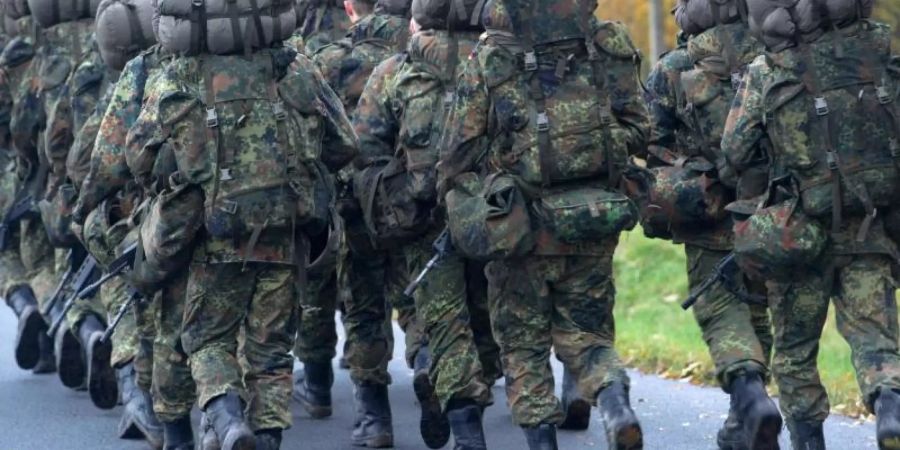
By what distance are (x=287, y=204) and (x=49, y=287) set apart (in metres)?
4.11

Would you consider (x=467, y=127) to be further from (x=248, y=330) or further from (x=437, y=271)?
(x=248, y=330)

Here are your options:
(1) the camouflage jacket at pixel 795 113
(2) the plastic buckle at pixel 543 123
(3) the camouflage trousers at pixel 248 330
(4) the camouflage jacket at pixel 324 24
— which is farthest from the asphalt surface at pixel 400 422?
(2) the plastic buckle at pixel 543 123

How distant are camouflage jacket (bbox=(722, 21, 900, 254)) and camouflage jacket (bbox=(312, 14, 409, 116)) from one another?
2502mm

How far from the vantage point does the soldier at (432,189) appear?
862 cm

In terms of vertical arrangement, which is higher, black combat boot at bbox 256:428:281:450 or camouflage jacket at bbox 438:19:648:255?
camouflage jacket at bbox 438:19:648:255

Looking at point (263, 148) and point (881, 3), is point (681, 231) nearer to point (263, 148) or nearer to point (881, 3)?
point (263, 148)

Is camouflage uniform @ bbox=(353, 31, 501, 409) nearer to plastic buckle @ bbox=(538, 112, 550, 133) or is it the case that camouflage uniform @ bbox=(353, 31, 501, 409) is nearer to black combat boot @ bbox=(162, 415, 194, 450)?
plastic buckle @ bbox=(538, 112, 550, 133)

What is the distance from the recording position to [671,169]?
359 inches

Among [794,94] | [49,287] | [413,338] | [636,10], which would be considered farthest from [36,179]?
[636,10]

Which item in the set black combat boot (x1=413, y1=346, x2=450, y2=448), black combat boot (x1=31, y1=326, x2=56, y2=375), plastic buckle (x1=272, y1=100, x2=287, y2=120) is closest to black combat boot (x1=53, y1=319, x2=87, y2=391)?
black combat boot (x1=31, y1=326, x2=56, y2=375)

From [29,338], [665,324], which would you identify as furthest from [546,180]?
[665,324]

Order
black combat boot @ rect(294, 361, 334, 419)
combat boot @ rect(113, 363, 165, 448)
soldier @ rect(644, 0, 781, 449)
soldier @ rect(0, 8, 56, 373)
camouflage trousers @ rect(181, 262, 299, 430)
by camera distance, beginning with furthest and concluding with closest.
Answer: soldier @ rect(0, 8, 56, 373) → black combat boot @ rect(294, 361, 334, 419) → combat boot @ rect(113, 363, 165, 448) → soldier @ rect(644, 0, 781, 449) → camouflage trousers @ rect(181, 262, 299, 430)

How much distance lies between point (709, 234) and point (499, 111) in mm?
1644

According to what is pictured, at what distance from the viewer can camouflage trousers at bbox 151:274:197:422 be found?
27.5 ft
